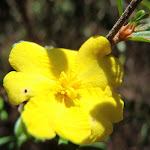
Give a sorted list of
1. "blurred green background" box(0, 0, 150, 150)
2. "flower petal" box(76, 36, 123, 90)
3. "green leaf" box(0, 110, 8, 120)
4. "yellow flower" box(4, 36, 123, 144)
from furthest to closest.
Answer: "blurred green background" box(0, 0, 150, 150) → "green leaf" box(0, 110, 8, 120) → "flower petal" box(76, 36, 123, 90) → "yellow flower" box(4, 36, 123, 144)

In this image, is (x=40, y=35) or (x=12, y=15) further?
(x=40, y=35)

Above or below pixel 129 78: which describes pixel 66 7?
above

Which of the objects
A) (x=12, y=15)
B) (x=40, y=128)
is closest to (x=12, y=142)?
(x=40, y=128)

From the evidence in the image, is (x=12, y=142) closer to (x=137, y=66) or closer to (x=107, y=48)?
(x=107, y=48)

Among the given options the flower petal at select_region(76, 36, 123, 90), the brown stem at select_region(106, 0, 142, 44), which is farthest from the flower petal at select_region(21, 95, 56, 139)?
the brown stem at select_region(106, 0, 142, 44)

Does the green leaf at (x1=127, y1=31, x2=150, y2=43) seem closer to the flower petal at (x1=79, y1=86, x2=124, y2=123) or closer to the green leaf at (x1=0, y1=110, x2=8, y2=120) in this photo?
the flower petal at (x1=79, y1=86, x2=124, y2=123)

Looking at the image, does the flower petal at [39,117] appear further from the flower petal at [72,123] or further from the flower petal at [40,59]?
the flower petal at [40,59]

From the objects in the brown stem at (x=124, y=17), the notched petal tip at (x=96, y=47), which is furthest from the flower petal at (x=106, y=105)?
the brown stem at (x=124, y=17)
